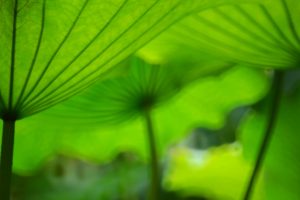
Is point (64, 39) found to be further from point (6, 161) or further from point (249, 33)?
point (249, 33)

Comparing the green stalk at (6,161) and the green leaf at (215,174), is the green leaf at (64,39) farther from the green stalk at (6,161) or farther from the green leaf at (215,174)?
the green leaf at (215,174)

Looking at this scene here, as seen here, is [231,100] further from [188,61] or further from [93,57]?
[93,57]

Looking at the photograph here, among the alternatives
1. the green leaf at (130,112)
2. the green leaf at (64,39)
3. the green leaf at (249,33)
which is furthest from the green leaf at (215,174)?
the green leaf at (64,39)

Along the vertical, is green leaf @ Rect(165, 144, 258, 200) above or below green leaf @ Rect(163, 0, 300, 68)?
below

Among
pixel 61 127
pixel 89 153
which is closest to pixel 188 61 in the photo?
pixel 61 127

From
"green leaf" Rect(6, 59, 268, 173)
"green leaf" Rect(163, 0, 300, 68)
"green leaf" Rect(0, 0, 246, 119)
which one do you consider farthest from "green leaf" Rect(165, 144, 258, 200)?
"green leaf" Rect(0, 0, 246, 119)

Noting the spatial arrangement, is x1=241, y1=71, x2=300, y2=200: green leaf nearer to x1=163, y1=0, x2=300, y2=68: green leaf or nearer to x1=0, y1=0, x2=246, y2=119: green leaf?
x1=163, y1=0, x2=300, y2=68: green leaf

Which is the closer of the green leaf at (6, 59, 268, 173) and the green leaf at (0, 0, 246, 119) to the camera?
the green leaf at (0, 0, 246, 119)
